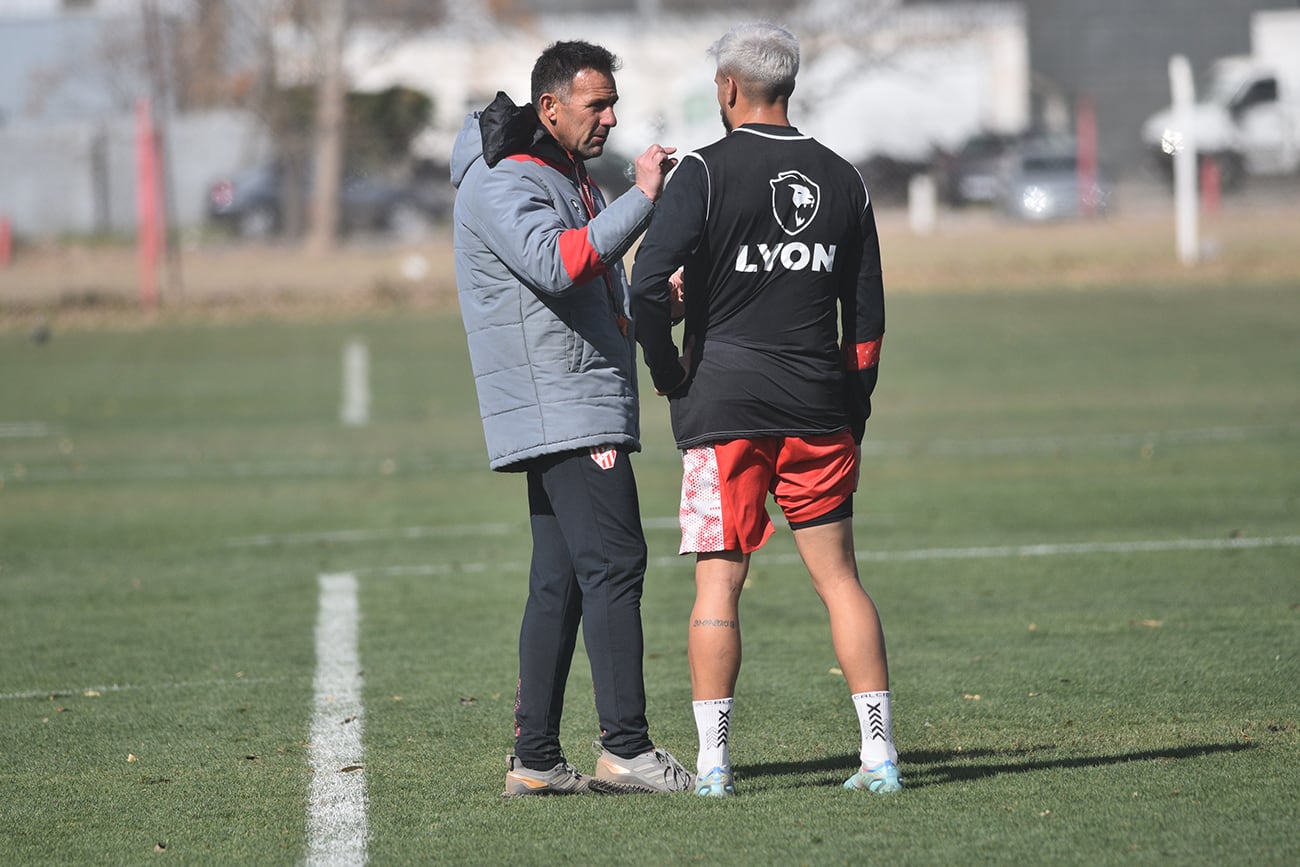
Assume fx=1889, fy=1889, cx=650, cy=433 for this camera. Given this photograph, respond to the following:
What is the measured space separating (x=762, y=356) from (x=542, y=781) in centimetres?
131

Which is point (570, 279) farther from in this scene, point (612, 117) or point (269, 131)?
point (269, 131)

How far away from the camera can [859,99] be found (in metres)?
44.2

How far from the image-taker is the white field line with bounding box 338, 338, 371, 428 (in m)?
16.5

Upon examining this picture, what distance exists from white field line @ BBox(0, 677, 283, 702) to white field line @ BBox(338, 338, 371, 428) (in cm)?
908

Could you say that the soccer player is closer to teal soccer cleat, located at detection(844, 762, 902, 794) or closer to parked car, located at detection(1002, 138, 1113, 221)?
teal soccer cleat, located at detection(844, 762, 902, 794)

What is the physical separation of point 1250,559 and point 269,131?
26.3 metres

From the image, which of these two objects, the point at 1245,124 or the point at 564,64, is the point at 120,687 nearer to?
the point at 564,64

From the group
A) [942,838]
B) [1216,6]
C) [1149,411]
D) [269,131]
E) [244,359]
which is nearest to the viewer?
[942,838]

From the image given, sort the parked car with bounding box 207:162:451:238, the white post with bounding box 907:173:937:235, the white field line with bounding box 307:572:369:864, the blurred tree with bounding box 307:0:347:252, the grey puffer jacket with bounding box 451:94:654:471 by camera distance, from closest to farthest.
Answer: the white field line with bounding box 307:572:369:864, the grey puffer jacket with bounding box 451:94:654:471, the blurred tree with bounding box 307:0:347:252, the parked car with bounding box 207:162:451:238, the white post with bounding box 907:173:937:235

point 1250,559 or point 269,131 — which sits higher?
point 269,131

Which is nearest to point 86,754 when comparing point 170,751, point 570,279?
point 170,751

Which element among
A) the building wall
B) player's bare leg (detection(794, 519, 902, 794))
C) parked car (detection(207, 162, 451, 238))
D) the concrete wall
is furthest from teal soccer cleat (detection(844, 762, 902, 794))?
the building wall

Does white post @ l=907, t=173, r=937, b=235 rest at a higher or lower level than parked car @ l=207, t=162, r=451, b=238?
lower

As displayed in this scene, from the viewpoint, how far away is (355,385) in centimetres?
1878
